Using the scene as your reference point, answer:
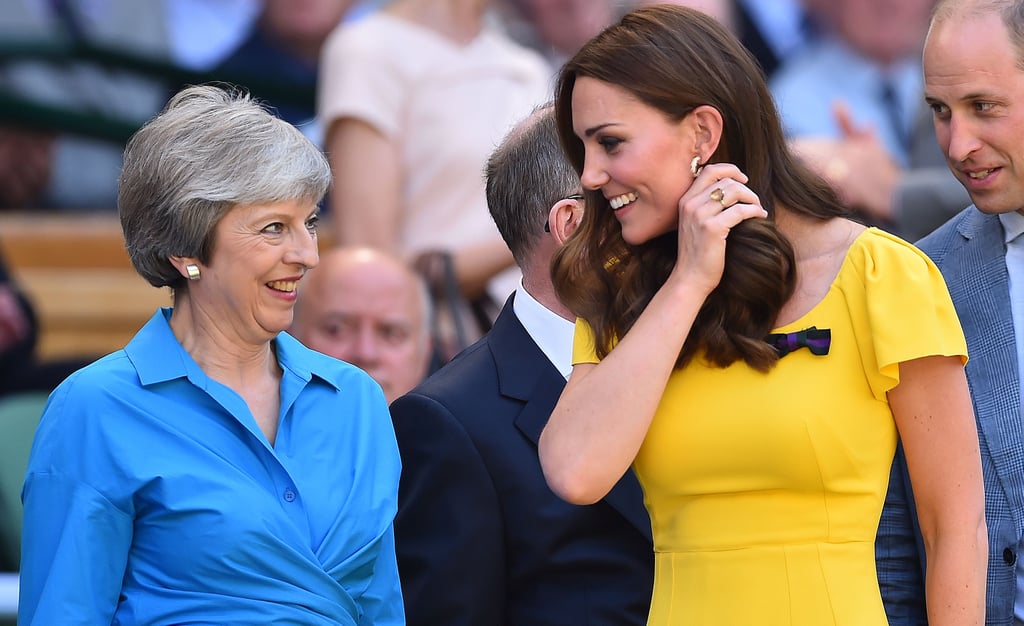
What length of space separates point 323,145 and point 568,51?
1288 millimetres

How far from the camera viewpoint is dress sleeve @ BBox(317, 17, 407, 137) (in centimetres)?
420

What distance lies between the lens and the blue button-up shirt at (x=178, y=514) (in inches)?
89.6

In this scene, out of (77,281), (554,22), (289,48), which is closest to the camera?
(554,22)

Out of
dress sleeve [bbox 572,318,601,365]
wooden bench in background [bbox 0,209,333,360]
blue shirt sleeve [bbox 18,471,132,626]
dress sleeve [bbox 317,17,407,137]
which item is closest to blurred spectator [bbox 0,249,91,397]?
wooden bench in background [bbox 0,209,333,360]

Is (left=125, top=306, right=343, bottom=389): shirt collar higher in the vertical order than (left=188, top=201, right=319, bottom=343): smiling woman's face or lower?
lower

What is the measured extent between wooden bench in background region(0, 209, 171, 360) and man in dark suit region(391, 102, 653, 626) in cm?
293

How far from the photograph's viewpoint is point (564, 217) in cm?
273

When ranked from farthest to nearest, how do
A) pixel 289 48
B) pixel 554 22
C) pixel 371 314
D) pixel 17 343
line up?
pixel 289 48, pixel 554 22, pixel 17 343, pixel 371 314

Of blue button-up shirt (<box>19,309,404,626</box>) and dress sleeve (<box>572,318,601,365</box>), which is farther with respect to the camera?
dress sleeve (<box>572,318,601,365</box>)

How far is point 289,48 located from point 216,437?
352cm

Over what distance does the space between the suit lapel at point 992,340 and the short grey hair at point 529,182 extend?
0.78 meters

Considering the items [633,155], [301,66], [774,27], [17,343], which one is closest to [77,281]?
[17,343]

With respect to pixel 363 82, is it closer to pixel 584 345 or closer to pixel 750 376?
pixel 584 345

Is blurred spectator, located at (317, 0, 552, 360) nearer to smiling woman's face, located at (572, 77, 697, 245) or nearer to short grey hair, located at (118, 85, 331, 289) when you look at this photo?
short grey hair, located at (118, 85, 331, 289)
